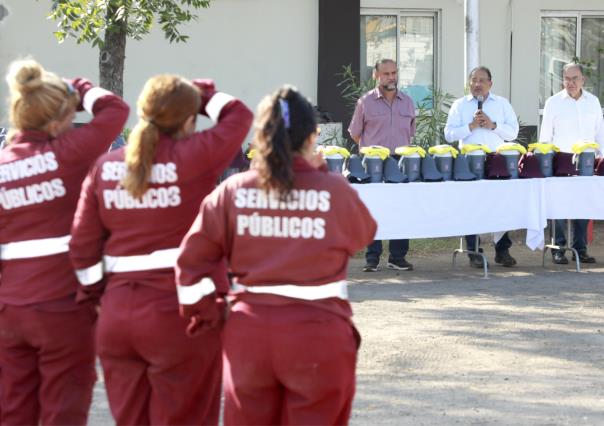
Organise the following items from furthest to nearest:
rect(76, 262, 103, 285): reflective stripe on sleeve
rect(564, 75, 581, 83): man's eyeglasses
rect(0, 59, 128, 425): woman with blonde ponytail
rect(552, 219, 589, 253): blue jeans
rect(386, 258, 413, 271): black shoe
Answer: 1. rect(552, 219, 589, 253): blue jeans
2. rect(564, 75, 581, 83): man's eyeglasses
3. rect(386, 258, 413, 271): black shoe
4. rect(0, 59, 128, 425): woman with blonde ponytail
5. rect(76, 262, 103, 285): reflective stripe on sleeve

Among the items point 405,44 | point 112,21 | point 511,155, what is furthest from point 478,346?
point 405,44

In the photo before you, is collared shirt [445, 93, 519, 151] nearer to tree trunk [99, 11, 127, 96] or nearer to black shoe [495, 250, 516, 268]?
black shoe [495, 250, 516, 268]

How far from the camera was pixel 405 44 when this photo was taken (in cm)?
1566

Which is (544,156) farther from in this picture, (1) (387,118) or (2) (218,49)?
(2) (218,49)

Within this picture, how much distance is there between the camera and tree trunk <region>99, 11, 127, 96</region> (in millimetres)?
11883

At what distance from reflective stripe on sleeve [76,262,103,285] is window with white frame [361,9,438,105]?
455 inches

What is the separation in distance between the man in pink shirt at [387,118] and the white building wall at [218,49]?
4.62m

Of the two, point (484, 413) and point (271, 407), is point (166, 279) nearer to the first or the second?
point (271, 407)

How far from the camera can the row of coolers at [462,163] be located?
→ 372 inches

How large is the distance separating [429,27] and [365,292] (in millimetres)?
7272

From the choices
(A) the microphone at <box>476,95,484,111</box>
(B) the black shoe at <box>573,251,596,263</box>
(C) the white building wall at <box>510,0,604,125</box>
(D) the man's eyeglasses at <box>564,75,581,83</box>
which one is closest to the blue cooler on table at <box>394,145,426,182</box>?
(A) the microphone at <box>476,95,484,111</box>

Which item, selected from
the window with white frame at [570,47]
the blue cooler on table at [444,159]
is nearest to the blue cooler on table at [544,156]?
the blue cooler on table at [444,159]

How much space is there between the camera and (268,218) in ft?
12.3

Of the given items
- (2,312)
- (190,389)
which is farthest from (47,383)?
(190,389)
